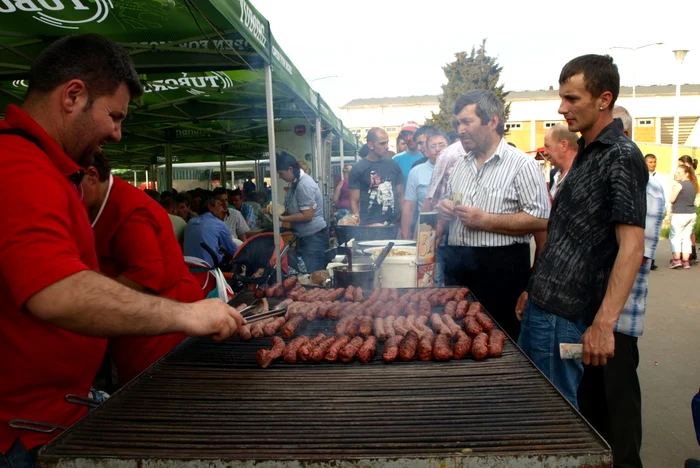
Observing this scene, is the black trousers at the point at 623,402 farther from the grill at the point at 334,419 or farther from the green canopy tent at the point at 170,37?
the green canopy tent at the point at 170,37

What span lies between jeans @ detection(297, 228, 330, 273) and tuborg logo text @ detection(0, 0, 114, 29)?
4261 millimetres

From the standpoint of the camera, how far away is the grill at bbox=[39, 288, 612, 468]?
1.65 metres

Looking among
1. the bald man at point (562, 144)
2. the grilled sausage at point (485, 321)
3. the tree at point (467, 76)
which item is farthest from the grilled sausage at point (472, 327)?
the tree at point (467, 76)

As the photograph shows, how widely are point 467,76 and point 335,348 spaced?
37.7 metres

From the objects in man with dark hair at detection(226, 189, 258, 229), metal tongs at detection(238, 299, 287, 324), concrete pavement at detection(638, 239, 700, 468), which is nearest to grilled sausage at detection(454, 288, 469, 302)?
metal tongs at detection(238, 299, 287, 324)

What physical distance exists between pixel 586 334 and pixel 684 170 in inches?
434

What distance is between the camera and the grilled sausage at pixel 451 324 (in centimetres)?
293

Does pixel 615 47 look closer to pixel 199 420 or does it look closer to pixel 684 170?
pixel 684 170

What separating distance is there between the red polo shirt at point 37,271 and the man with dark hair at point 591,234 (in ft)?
7.61

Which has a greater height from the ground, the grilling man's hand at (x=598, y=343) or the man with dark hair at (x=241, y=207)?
the man with dark hair at (x=241, y=207)

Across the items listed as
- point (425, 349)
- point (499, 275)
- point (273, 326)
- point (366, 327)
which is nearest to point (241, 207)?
point (499, 275)

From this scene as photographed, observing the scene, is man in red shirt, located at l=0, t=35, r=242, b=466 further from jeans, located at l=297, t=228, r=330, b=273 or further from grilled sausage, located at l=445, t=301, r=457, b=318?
jeans, located at l=297, t=228, r=330, b=273

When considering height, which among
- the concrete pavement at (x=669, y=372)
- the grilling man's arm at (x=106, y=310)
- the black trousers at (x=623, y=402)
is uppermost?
the grilling man's arm at (x=106, y=310)

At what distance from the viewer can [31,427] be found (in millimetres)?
1772
